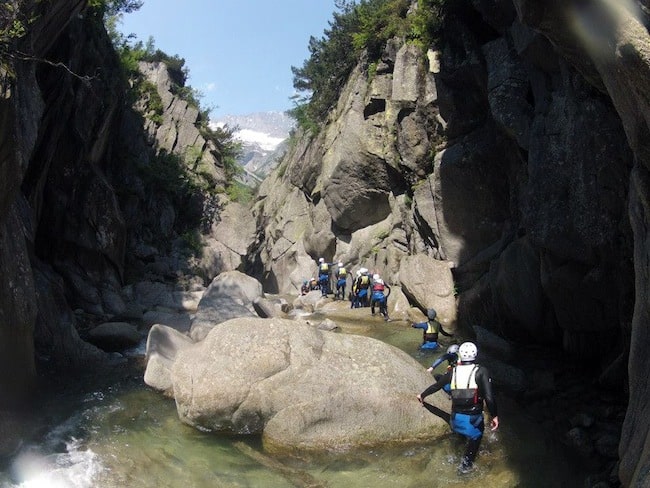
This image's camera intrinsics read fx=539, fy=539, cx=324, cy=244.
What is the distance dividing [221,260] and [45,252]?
14.4 meters

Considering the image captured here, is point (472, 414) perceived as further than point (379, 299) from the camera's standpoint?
No

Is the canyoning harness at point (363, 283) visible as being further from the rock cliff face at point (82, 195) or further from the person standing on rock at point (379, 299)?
the rock cliff face at point (82, 195)

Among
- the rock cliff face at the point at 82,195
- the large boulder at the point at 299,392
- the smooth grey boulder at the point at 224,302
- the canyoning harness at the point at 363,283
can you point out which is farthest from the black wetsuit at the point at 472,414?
the canyoning harness at the point at 363,283

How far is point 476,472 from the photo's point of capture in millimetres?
8289

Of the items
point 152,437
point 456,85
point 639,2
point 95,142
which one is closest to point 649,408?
point 639,2

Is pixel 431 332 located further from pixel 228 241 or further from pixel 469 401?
pixel 228 241

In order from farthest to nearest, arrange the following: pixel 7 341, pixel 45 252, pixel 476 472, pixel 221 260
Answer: pixel 221 260
pixel 45 252
pixel 7 341
pixel 476 472

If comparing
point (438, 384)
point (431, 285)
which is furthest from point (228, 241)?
point (438, 384)

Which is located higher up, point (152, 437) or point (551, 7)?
point (551, 7)

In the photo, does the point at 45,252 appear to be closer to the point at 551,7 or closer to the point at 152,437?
the point at 152,437

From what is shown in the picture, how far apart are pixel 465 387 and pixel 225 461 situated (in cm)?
405

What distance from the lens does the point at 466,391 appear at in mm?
8570

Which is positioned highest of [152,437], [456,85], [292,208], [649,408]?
[456,85]

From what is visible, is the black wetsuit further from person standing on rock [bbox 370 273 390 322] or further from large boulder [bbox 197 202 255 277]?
large boulder [bbox 197 202 255 277]
